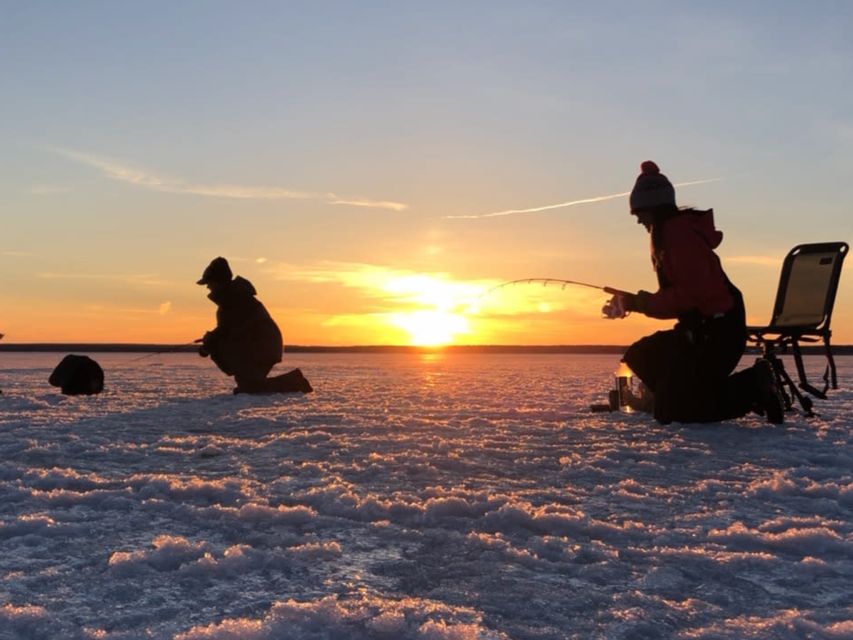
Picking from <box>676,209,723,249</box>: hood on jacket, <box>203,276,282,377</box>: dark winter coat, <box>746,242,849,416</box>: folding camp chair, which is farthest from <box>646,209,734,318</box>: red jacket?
<box>203,276,282,377</box>: dark winter coat

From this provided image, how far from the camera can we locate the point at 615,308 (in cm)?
657

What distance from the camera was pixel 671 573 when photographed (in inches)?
112

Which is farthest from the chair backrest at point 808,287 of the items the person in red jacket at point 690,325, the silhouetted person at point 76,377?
the silhouetted person at point 76,377

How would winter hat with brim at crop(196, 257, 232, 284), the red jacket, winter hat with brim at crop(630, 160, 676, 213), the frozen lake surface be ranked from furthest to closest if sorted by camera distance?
winter hat with brim at crop(196, 257, 232, 284)
winter hat with brim at crop(630, 160, 676, 213)
the red jacket
the frozen lake surface

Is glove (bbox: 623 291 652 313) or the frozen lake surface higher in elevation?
glove (bbox: 623 291 652 313)

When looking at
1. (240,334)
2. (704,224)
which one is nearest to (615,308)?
(704,224)

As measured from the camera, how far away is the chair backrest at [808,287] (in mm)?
7531

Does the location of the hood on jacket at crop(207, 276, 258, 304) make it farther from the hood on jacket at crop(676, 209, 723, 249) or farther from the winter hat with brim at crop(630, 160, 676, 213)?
the hood on jacket at crop(676, 209, 723, 249)

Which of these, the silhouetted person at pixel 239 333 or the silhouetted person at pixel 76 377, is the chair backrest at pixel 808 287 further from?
the silhouetted person at pixel 76 377

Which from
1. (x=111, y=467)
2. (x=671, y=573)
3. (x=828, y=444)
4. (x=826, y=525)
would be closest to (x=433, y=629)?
(x=671, y=573)

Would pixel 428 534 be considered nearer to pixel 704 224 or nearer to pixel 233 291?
pixel 704 224

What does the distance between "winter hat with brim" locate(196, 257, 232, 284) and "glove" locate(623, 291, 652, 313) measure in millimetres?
6549

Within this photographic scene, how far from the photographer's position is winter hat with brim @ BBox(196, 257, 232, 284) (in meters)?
11.2

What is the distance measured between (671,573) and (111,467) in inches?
142
